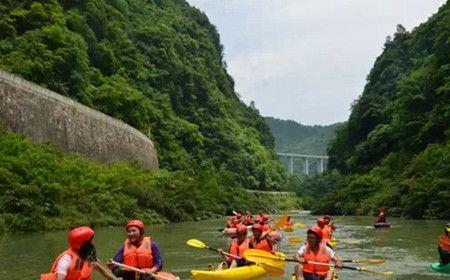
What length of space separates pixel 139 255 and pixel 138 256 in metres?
0.02

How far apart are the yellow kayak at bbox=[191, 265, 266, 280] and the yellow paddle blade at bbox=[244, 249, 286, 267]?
229 mm

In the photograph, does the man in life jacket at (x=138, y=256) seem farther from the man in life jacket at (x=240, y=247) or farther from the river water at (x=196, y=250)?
the river water at (x=196, y=250)

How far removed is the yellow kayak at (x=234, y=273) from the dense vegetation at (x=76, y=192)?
1298cm

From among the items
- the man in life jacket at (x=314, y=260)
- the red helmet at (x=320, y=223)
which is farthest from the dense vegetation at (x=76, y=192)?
the man in life jacket at (x=314, y=260)

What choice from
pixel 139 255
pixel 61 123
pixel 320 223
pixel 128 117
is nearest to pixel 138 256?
pixel 139 255

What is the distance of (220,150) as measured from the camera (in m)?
66.8

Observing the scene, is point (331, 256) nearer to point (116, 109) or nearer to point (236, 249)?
point (236, 249)

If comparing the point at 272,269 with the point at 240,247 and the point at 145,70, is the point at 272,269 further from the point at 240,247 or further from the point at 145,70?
the point at 145,70

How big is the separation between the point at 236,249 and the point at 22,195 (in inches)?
544

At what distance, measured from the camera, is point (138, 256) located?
757 cm

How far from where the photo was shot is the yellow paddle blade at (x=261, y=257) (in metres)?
9.14

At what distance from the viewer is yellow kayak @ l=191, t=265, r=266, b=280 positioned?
8823mm

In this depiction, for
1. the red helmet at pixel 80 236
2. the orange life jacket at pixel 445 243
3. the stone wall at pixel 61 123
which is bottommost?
the orange life jacket at pixel 445 243

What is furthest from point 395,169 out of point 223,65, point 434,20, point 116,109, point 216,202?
point 223,65
